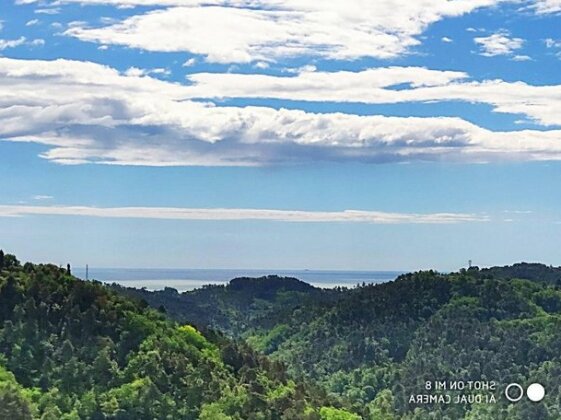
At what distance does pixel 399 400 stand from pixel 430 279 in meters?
32.6

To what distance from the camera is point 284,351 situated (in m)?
111

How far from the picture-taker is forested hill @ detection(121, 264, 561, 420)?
A: 78738 mm

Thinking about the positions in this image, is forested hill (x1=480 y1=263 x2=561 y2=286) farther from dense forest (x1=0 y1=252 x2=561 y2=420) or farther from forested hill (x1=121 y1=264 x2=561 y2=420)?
forested hill (x1=121 y1=264 x2=561 y2=420)

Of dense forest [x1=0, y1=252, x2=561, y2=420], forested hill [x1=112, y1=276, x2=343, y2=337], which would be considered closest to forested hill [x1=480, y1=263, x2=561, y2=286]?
dense forest [x1=0, y1=252, x2=561, y2=420]

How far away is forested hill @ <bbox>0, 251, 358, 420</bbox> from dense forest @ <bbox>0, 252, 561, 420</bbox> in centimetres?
7

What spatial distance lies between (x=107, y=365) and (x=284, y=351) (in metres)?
67.4

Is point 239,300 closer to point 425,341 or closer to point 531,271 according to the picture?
point 531,271

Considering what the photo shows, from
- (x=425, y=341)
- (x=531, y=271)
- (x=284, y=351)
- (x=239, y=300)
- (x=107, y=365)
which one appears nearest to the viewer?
(x=107, y=365)

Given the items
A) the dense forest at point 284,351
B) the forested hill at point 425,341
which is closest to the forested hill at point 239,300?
the dense forest at point 284,351

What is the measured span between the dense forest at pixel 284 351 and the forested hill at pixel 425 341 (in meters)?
0.20

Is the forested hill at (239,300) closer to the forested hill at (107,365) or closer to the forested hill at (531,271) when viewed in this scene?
the forested hill at (531,271)

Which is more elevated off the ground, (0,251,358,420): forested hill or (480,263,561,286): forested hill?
(480,263,561,286): forested hill

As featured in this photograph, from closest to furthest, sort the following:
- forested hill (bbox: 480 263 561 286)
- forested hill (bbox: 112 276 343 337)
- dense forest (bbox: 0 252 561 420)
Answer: dense forest (bbox: 0 252 561 420), forested hill (bbox: 480 263 561 286), forested hill (bbox: 112 276 343 337)

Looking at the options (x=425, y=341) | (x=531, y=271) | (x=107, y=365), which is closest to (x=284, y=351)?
(x=425, y=341)
